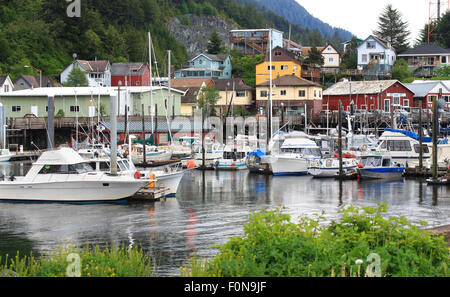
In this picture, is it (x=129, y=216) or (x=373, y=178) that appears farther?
(x=373, y=178)

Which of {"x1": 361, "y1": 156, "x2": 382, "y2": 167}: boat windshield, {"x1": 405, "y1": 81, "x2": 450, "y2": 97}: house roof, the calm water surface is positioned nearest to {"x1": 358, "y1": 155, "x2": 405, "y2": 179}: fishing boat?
{"x1": 361, "y1": 156, "x2": 382, "y2": 167}: boat windshield

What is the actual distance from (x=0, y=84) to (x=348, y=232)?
8297 cm

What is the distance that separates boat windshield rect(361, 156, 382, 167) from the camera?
149 feet

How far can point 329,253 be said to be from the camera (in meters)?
10.9

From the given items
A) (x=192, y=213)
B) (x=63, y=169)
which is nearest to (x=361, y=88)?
(x=192, y=213)

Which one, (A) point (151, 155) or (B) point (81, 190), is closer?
(B) point (81, 190)

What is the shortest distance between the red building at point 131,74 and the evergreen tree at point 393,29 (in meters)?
47.5

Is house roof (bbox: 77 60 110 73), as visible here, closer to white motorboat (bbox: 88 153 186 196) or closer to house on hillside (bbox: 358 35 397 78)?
house on hillside (bbox: 358 35 397 78)

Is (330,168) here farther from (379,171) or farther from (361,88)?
(361,88)

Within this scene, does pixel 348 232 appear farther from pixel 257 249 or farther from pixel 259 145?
pixel 259 145

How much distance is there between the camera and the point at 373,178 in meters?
45.1

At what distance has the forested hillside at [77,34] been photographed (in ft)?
346

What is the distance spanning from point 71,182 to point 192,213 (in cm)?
667

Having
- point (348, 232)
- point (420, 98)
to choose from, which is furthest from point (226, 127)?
point (348, 232)
